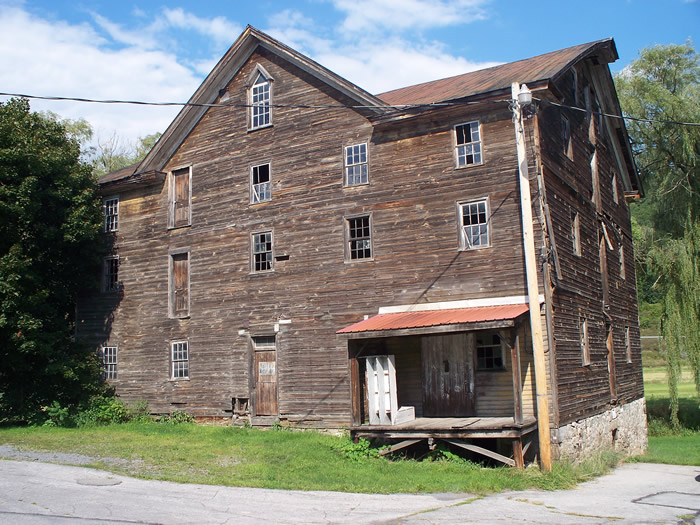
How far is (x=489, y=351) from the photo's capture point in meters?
17.1

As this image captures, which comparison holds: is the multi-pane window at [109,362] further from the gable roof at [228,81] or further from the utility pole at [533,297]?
the utility pole at [533,297]

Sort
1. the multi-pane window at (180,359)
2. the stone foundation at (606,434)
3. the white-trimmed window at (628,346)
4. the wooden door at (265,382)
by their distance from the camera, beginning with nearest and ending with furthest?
the stone foundation at (606,434) < the wooden door at (265,382) < the multi-pane window at (180,359) < the white-trimmed window at (628,346)

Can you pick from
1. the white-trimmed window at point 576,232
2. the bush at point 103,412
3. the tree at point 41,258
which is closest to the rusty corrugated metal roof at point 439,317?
the white-trimmed window at point 576,232

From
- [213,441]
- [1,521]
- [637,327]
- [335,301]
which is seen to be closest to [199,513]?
[1,521]

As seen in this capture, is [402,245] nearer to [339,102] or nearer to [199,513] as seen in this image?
[339,102]

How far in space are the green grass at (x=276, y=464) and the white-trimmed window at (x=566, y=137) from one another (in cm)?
909

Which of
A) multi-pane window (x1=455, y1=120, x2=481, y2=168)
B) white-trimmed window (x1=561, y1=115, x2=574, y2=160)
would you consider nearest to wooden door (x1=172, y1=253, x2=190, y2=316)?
multi-pane window (x1=455, y1=120, x2=481, y2=168)

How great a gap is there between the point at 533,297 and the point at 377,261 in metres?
5.20

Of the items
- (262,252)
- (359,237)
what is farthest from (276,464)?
(262,252)

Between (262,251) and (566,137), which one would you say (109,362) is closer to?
(262,251)

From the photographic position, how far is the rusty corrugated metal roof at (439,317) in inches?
611

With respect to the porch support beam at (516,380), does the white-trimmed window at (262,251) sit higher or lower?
higher

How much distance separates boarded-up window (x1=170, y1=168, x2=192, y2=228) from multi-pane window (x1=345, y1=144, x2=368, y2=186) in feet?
20.9

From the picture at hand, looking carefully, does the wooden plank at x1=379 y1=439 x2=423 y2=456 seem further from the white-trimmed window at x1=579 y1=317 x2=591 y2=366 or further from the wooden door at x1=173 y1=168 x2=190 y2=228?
the wooden door at x1=173 y1=168 x2=190 y2=228
